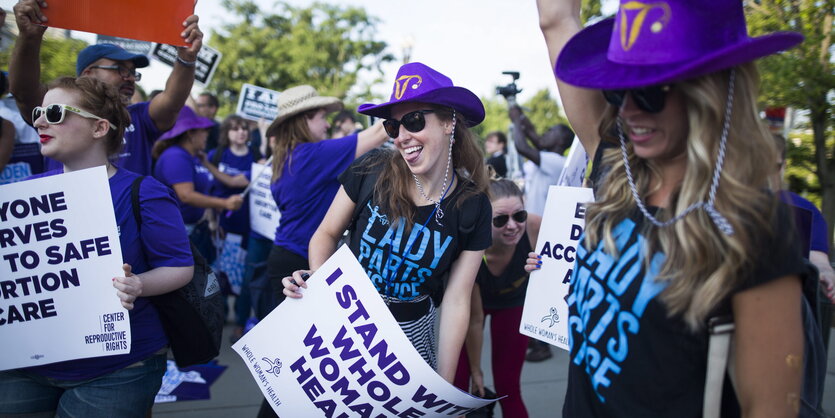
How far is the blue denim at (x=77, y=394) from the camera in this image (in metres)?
2.23

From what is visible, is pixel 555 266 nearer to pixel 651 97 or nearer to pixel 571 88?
pixel 571 88

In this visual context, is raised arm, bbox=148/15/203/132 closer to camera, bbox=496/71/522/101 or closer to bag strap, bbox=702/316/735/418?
bag strap, bbox=702/316/735/418

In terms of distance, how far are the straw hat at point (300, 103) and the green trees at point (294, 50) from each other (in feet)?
122

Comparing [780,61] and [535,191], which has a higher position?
[780,61]

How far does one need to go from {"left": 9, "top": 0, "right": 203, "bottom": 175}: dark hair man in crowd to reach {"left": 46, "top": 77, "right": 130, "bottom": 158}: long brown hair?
18.1 inches

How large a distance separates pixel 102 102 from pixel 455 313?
1608 mm

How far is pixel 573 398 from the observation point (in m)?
1.67

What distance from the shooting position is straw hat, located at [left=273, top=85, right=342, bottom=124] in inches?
167

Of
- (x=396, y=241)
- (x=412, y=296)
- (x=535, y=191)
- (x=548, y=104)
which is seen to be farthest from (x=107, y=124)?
(x=548, y=104)

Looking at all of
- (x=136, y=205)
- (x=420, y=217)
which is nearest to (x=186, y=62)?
(x=136, y=205)

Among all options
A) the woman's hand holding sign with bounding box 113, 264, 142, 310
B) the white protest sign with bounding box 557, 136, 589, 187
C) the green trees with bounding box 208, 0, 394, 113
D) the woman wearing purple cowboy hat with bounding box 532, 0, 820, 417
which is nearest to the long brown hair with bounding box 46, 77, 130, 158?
the woman's hand holding sign with bounding box 113, 264, 142, 310

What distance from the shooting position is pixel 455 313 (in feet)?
8.24

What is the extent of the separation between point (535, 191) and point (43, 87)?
14.9ft

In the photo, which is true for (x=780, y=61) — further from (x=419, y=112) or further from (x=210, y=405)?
(x=210, y=405)
